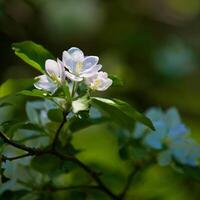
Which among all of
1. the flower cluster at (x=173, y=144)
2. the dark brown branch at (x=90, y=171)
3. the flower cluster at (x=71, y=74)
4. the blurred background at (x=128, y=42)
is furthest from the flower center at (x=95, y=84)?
the blurred background at (x=128, y=42)

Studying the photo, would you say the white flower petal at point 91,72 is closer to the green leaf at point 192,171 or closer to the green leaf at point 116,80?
the green leaf at point 116,80

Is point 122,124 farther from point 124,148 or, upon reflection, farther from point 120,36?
point 120,36

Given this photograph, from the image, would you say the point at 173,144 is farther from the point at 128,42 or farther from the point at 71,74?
the point at 128,42

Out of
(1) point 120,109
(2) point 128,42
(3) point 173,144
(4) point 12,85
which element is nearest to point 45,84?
(1) point 120,109

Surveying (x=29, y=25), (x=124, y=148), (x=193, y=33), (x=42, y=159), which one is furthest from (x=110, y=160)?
(x=193, y=33)

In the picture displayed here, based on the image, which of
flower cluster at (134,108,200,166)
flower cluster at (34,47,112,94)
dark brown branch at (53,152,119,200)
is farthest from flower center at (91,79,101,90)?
flower cluster at (134,108,200,166)

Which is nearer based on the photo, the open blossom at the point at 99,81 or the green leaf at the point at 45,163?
the open blossom at the point at 99,81
